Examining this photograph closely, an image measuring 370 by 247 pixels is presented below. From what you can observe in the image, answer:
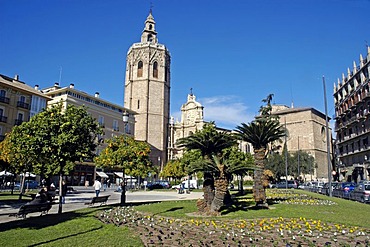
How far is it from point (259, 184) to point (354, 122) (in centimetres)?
5144

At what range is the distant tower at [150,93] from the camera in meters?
80.2

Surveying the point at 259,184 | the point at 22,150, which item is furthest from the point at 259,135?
the point at 22,150

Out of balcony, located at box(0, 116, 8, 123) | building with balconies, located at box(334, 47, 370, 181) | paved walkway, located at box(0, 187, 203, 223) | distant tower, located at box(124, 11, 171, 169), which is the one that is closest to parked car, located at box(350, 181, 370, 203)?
paved walkway, located at box(0, 187, 203, 223)

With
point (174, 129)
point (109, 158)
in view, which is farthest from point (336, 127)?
point (109, 158)

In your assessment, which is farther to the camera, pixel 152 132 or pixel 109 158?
pixel 152 132

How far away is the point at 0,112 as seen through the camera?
4347 cm

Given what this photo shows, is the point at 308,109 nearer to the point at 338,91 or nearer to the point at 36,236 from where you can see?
the point at 338,91

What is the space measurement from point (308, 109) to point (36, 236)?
85.5 meters

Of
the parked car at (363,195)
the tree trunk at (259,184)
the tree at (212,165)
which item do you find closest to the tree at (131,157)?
the tree trunk at (259,184)

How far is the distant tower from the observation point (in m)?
80.2

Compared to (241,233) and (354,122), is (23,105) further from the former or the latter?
(354,122)

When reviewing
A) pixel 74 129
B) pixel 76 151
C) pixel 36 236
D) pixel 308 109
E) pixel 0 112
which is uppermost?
pixel 308 109

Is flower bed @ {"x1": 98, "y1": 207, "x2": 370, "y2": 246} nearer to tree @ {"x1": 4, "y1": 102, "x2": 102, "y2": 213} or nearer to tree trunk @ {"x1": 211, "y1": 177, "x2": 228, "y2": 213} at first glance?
tree trunk @ {"x1": 211, "y1": 177, "x2": 228, "y2": 213}

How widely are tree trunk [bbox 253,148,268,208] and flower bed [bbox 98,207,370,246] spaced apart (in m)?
4.74
